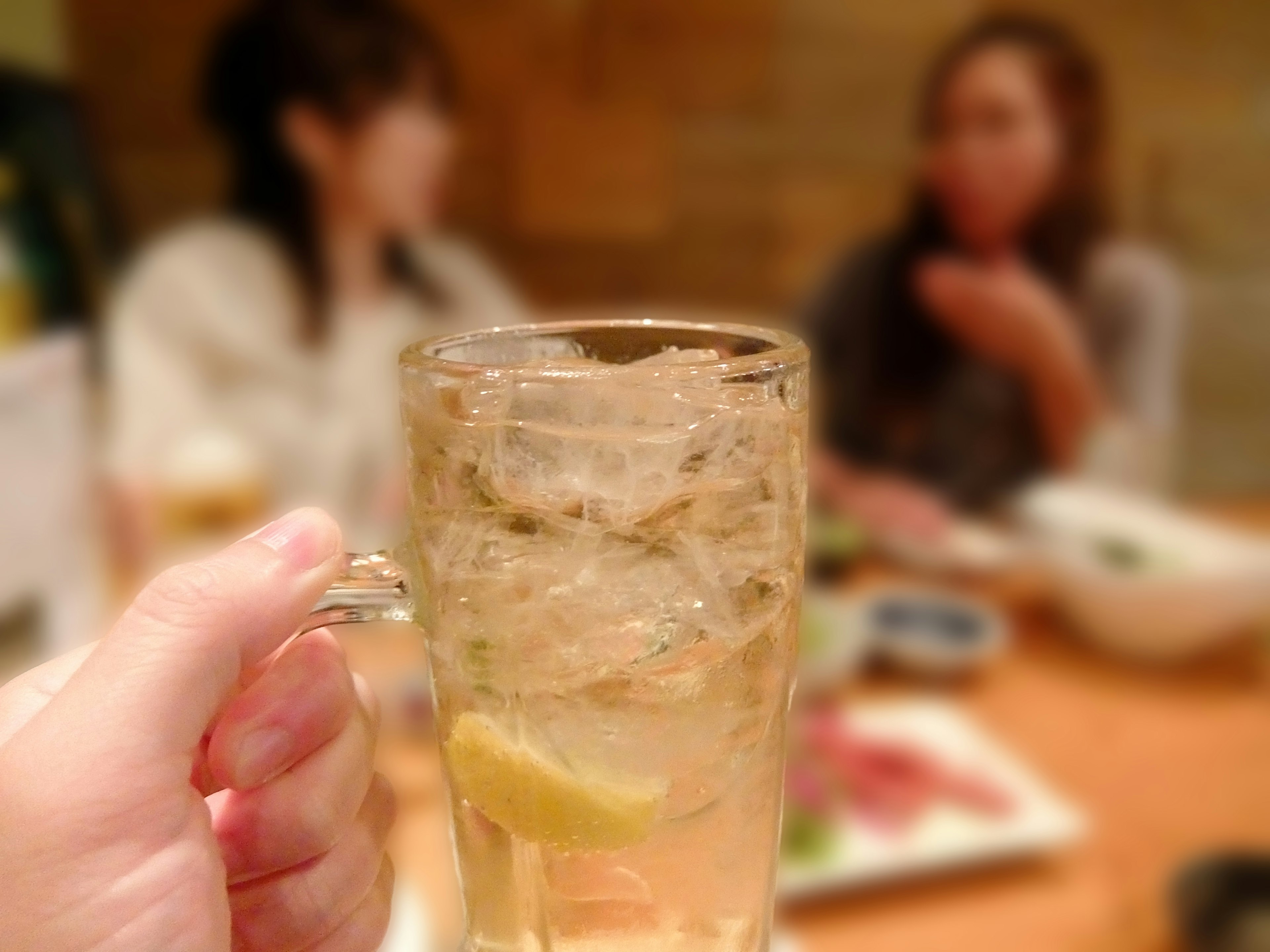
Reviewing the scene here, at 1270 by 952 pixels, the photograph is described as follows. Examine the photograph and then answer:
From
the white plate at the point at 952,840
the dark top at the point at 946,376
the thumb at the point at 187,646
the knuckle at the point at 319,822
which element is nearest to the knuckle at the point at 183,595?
the thumb at the point at 187,646

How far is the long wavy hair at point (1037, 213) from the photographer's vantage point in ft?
7.47

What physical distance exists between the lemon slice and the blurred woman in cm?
146

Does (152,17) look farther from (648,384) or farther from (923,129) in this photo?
(648,384)

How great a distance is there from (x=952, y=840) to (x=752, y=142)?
176cm

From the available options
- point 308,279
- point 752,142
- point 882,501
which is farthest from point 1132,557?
point 308,279

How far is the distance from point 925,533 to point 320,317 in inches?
54.7

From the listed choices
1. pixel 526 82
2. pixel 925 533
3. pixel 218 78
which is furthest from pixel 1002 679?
pixel 218 78

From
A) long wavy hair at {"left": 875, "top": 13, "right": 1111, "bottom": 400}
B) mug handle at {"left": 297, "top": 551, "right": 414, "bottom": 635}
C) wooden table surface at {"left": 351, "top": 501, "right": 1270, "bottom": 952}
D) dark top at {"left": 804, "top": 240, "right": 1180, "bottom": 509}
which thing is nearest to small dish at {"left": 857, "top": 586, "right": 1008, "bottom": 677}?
wooden table surface at {"left": 351, "top": 501, "right": 1270, "bottom": 952}

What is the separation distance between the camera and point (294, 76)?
198 cm

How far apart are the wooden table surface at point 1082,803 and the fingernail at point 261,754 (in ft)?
1.00

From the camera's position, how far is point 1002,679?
4.68 feet

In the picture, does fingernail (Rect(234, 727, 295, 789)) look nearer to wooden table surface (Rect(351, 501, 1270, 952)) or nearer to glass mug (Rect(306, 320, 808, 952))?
glass mug (Rect(306, 320, 808, 952))

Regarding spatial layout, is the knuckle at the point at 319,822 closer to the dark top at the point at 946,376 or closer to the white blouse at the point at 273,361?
the white blouse at the point at 273,361

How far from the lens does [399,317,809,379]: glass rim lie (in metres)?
0.38
